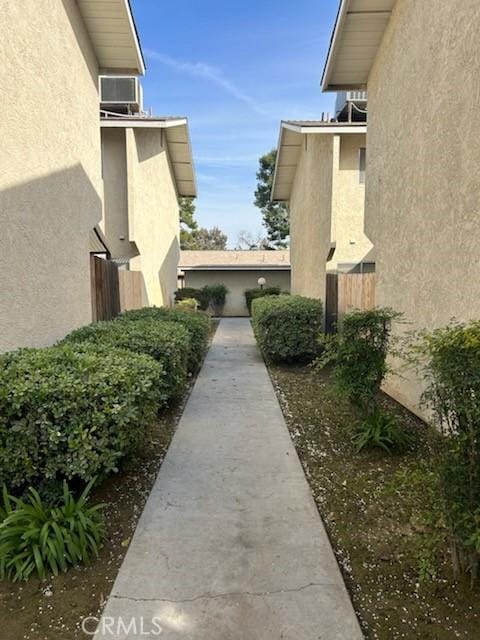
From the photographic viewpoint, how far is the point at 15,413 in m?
3.19

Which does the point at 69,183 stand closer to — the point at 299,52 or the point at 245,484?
the point at 245,484

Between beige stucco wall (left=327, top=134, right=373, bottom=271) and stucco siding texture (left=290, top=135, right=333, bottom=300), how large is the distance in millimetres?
324

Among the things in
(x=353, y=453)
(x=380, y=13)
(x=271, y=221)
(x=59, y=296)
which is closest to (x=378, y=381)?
(x=353, y=453)

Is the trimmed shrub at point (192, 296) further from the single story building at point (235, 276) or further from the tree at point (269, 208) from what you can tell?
the tree at point (269, 208)

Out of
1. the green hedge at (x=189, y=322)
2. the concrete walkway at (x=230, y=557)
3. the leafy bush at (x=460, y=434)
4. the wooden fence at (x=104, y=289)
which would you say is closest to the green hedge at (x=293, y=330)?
the green hedge at (x=189, y=322)

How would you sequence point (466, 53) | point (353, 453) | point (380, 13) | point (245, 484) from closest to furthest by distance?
point (245, 484), point (466, 53), point (353, 453), point (380, 13)

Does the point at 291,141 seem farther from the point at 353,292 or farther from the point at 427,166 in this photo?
the point at 427,166

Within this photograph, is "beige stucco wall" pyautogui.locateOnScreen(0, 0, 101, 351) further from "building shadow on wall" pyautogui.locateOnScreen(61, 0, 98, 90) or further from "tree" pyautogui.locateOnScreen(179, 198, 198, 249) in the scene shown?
"tree" pyautogui.locateOnScreen(179, 198, 198, 249)

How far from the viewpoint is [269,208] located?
40.7 meters

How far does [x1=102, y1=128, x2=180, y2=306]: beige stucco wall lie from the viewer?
13266mm

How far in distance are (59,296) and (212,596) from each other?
16.6ft

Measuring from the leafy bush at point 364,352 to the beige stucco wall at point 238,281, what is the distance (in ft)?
66.6

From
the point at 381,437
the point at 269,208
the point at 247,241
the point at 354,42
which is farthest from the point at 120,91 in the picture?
the point at 247,241

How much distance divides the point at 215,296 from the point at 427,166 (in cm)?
1949
